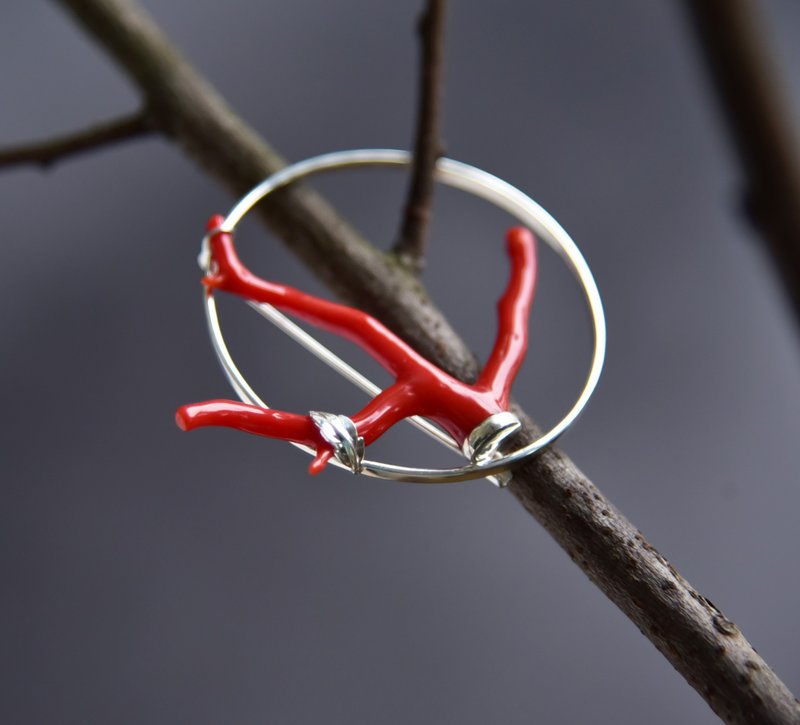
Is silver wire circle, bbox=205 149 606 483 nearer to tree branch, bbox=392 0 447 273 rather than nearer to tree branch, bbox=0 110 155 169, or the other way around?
tree branch, bbox=392 0 447 273

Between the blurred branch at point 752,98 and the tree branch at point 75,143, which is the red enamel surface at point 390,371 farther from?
the blurred branch at point 752,98

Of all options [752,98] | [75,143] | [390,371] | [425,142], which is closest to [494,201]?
[425,142]

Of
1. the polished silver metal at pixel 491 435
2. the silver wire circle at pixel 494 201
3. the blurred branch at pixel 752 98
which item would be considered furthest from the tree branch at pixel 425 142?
the blurred branch at pixel 752 98

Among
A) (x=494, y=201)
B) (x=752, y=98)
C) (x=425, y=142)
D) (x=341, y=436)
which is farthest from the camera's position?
(x=494, y=201)

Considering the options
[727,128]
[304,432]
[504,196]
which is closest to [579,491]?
[304,432]

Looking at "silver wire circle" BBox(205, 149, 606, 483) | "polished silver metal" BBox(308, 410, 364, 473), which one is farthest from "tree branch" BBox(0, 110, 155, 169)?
"polished silver metal" BBox(308, 410, 364, 473)

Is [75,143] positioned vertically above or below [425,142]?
above

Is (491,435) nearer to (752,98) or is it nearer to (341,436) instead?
(341,436)
